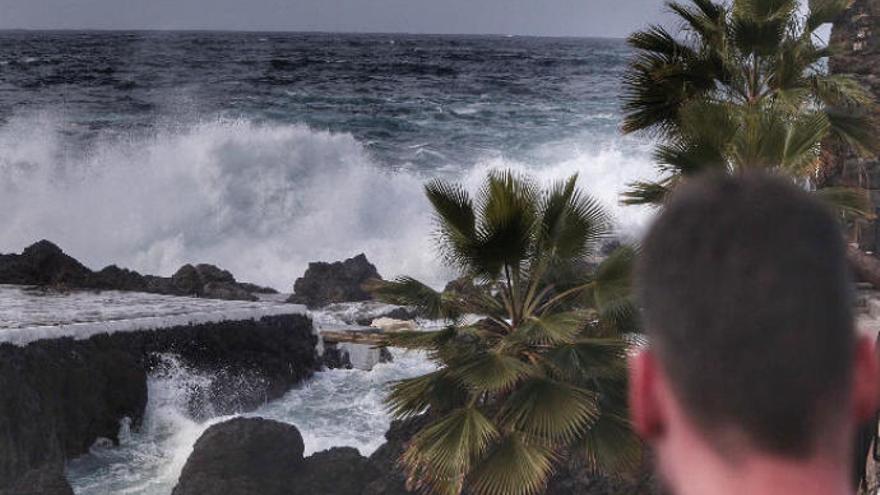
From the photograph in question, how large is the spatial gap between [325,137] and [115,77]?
21.7m

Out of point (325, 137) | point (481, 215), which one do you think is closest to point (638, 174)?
point (325, 137)

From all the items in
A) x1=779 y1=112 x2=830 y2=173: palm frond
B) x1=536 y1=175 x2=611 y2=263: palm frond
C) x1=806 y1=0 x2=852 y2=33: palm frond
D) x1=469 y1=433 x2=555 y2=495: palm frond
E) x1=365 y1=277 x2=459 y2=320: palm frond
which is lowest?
x1=469 y1=433 x2=555 y2=495: palm frond

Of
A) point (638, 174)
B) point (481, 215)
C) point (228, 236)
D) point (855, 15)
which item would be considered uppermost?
point (855, 15)

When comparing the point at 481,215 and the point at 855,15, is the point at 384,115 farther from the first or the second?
the point at 481,215

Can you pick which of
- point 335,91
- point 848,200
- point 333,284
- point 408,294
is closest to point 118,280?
point 333,284

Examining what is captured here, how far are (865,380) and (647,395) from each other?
0.17 metres

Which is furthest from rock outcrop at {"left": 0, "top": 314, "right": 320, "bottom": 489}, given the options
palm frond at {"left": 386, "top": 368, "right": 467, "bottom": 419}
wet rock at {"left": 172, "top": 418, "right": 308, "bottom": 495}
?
palm frond at {"left": 386, "top": 368, "right": 467, "bottom": 419}

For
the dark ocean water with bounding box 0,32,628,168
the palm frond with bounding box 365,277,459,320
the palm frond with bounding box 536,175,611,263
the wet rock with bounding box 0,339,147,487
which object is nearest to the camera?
the palm frond with bounding box 536,175,611,263

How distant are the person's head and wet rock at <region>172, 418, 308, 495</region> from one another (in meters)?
12.6

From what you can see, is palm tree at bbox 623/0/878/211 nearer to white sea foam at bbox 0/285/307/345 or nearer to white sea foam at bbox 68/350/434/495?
white sea foam at bbox 68/350/434/495

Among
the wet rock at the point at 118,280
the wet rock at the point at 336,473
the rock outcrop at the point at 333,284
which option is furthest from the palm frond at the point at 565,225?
the rock outcrop at the point at 333,284

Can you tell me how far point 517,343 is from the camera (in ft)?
29.5

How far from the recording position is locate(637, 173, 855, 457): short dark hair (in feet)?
3.01

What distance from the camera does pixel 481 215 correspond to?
31.5ft
